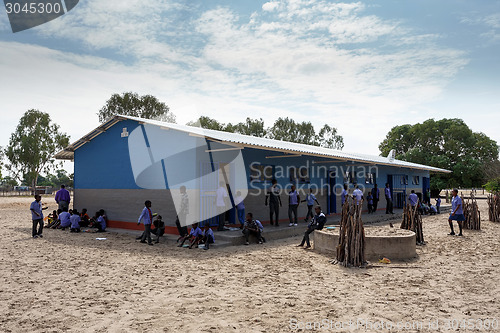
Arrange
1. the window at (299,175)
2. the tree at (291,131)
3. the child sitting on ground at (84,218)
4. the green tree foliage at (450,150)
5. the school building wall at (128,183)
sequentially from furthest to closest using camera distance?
the tree at (291,131) < the green tree foliage at (450,150) < the window at (299,175) < the child sitting on ground at (84,218) < the school building wall at (128,183)

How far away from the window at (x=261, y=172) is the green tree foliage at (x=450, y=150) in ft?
99.7

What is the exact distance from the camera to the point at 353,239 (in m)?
7.87

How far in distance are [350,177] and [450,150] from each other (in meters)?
30.1

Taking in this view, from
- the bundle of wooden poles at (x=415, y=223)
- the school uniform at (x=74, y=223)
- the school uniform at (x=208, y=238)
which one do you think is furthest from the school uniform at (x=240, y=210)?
the school uniform at (x=74, y=223)

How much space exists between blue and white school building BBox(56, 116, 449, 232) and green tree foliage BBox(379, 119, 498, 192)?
29275mm

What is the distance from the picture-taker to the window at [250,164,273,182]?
44.6ft

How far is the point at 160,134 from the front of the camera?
13.0 meters

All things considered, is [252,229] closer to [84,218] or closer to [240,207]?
[240,207]

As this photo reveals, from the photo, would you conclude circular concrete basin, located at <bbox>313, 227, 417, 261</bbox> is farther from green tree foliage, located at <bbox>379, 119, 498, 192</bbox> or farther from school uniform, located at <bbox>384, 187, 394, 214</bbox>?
green tree foliage, located at <bbox>379, 119, 498, 192</bbox>

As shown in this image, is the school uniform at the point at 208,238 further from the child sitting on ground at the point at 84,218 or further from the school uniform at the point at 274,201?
the child sitting on ground at the point at 84,218

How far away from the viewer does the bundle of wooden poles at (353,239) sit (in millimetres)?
7855

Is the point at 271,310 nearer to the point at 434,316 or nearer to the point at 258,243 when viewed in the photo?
the point at 434,316

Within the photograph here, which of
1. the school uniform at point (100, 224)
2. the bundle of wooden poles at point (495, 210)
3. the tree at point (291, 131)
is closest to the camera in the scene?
the school uniform at point (100, 224)

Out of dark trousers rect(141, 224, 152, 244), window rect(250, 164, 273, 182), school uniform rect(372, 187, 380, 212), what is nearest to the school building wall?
window rect(250, 164, 273, 182)
